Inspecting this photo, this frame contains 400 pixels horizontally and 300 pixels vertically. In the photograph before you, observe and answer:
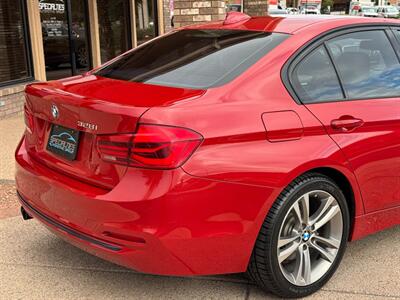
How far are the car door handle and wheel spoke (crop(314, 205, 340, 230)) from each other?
0.48 meters

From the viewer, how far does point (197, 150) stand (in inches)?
99.3

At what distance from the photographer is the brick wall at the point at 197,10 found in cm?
946

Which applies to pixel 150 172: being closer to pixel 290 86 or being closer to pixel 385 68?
pixel 290 86

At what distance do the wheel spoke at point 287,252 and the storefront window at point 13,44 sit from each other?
21.2 feet

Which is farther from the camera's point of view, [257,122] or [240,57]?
[240,57]

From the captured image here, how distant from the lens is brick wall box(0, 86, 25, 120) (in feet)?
25.7

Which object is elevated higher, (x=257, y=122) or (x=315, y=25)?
(x=315, y=25)

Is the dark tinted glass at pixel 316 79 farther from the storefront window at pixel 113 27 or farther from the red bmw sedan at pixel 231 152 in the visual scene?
the storefront window at pixel 113 27

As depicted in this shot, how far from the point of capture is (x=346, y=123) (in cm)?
307

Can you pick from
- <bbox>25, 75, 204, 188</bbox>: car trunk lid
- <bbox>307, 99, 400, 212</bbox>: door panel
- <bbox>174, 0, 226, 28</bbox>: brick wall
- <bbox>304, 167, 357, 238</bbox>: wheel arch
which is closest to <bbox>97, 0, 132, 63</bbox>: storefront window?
<bbox>174, 0, 226, 28</bbox>: brick wall

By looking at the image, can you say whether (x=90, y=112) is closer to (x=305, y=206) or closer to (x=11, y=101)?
(x=305, y=206)

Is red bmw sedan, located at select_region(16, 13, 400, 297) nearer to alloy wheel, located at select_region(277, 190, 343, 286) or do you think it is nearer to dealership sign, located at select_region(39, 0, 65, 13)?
alloy wheel, located at select_region(277, 190, 343, 286)

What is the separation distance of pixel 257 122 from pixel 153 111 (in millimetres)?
581

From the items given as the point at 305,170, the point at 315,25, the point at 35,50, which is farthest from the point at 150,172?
the point at 35,50
